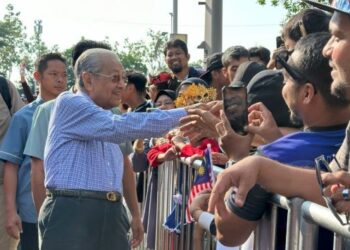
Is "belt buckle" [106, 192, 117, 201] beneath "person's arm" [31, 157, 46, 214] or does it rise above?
above

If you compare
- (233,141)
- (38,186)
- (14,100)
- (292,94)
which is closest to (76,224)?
(38,186)

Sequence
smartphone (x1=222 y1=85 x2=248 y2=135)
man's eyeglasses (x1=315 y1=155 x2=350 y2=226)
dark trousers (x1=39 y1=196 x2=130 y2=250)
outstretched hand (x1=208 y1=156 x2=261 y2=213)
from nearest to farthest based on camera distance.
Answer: man's eyeglasses (x1=315 y1=155 x2=350 y2=226) → outstretched hand (x1=208 y1=156 x2=261 y2=213) → smartphone (x1=222 y1=85 x2=248 y2=135) → dark trousers (x1=39 y1=196 x2=130 y2=250)

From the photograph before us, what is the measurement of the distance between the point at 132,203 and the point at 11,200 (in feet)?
2.85

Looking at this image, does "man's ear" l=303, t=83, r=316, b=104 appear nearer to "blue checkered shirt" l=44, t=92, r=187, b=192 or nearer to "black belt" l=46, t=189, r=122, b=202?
"blue checkered shirt" l=44, t=92, r=187, b=192

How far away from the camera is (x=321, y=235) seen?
2400 mm

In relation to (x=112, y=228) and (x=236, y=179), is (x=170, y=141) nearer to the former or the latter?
(x=112, y=228)

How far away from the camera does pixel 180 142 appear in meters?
5.00

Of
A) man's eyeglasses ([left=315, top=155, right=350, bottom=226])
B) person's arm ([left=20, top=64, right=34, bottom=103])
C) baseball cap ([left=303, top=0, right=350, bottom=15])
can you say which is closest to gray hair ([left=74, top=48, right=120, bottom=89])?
baseball cap ([left=303, top=0, right=350, bottom=15])

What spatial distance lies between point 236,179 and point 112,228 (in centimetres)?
192

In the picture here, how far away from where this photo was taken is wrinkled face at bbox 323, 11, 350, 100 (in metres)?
2.21

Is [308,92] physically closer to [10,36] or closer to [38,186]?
[38,186]

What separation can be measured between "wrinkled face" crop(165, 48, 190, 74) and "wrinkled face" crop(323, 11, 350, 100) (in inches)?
227

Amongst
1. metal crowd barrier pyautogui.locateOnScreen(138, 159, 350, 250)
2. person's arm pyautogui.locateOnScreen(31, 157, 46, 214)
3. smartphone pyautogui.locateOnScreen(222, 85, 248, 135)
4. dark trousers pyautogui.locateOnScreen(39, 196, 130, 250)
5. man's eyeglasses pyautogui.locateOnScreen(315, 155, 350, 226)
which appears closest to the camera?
man's eyeglasses pyautogui.locateOnScreen(315, 155, 350, 226)

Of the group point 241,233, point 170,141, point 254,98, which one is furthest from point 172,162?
point 241,233
